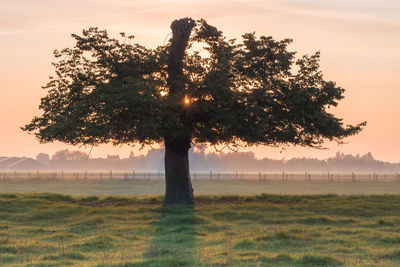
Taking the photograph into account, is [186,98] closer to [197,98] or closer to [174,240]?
[197,98]

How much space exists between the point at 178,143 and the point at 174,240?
15.0 metres

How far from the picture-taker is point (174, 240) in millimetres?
21172

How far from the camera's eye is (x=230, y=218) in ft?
93.6

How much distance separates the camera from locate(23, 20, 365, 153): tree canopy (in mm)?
31109

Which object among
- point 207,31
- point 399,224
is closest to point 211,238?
point 399,224

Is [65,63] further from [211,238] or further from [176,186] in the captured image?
[211,238]

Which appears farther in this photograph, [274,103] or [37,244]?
[274,103]

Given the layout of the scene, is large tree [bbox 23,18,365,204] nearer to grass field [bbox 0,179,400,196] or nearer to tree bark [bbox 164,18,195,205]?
tree bark [bbox 164,18,195,205]

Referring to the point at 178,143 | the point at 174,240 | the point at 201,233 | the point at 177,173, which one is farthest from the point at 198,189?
the point at 174,240

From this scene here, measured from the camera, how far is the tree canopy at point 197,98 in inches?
1225

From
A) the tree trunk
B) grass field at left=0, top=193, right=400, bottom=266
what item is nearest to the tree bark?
the tree trunk

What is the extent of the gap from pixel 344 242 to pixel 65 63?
22806mm

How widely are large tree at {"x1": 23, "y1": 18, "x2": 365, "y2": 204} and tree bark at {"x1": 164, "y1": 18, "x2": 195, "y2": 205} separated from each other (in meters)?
0.07

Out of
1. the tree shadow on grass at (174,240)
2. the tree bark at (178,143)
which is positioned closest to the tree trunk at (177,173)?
the tree bark at (178,143)
